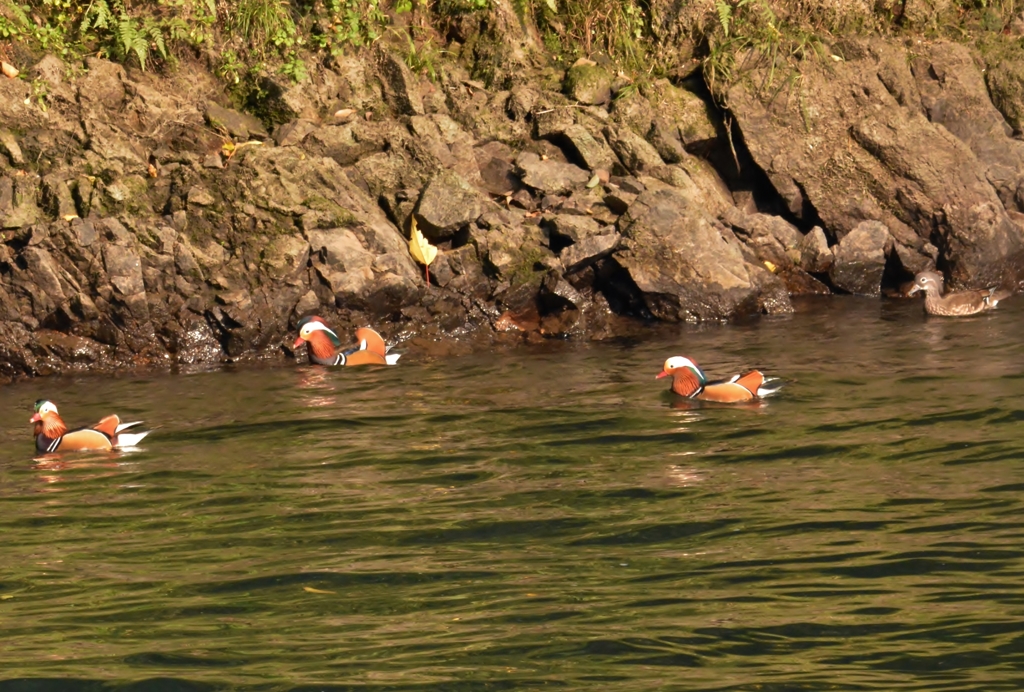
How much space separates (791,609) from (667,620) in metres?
0.53

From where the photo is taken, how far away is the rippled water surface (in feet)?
18.4

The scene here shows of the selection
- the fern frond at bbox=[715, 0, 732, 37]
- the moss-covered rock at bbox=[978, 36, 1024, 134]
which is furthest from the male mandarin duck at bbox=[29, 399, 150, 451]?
the moss-covered rock at bbox=[978, 36, 1024, 134]

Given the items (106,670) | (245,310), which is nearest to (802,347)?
(245,310)

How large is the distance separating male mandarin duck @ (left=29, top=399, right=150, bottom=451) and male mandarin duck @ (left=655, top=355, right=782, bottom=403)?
4175mm

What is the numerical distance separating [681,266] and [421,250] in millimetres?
2779

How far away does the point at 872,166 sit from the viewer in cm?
1719

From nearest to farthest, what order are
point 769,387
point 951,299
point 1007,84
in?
1. point 769,387
2. point 951,299
3. point 1007,84

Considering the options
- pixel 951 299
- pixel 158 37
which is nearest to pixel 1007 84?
pixel 951 299

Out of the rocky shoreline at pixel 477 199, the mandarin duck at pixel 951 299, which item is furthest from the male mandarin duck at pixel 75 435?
the mandarin duck at pixel 951 299

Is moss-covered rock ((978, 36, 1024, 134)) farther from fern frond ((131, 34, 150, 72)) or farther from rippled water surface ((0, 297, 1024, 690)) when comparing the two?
fern frond ((131, 34, 150, 72))

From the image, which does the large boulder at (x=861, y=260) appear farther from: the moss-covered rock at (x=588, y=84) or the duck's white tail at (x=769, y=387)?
the duck's white tail at (x=769, y=387)

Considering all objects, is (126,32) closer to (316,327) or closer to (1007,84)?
(316,327)

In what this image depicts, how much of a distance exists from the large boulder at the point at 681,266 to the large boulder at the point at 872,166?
2.26 meters

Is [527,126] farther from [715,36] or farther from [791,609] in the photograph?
[791,609]
